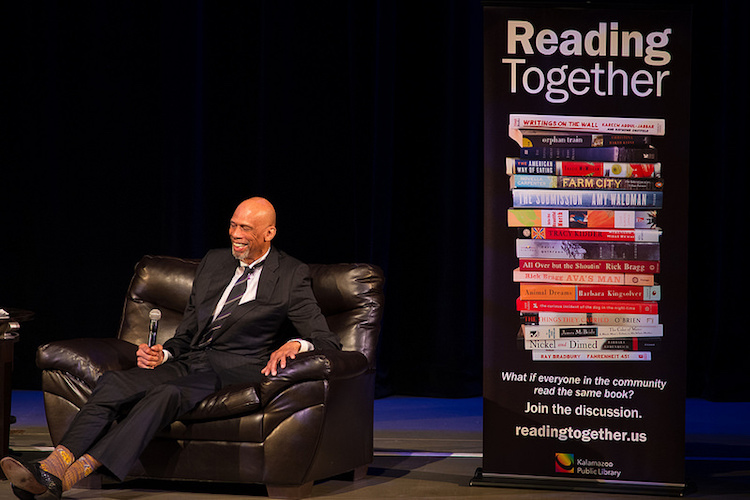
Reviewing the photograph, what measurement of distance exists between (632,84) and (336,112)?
260 cm

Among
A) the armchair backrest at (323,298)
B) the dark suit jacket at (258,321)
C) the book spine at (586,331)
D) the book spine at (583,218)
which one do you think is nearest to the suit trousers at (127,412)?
the dark suit jacket at (258,321)

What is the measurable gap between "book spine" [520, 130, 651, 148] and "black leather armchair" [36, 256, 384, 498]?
3.68 feet

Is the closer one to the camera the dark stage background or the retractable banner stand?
the retractable banner stand

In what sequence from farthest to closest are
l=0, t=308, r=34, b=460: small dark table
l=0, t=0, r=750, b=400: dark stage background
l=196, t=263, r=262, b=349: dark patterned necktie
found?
l=0, t=0, r=750, b=400: dark stage background → l=196, t=263, r=262, b=349: dark patterned necktie → l=0, t=308, r=34, b=460: small dark table

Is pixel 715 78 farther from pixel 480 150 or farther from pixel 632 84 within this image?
pixel 632 84

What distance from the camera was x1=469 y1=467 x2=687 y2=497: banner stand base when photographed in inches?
151

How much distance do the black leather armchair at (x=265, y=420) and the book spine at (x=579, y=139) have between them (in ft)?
3.68

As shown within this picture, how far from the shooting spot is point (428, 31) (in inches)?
238

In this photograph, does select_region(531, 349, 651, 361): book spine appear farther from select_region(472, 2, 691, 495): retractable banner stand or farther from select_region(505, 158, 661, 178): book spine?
select_region(505, 158, 661, 178): book spine

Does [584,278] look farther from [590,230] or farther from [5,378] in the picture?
[5,378]

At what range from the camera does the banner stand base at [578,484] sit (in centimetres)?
383

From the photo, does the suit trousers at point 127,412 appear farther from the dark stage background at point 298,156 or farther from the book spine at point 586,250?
the dark stage background at point 298,156

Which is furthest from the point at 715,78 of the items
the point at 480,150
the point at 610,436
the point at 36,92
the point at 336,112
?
the point at 36,92

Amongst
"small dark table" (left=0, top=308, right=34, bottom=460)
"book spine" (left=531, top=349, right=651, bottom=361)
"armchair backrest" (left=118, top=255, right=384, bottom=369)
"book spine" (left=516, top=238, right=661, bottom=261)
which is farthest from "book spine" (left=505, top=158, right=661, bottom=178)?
"small dark table" (left=0, top=308, right=34, bottom=460)
